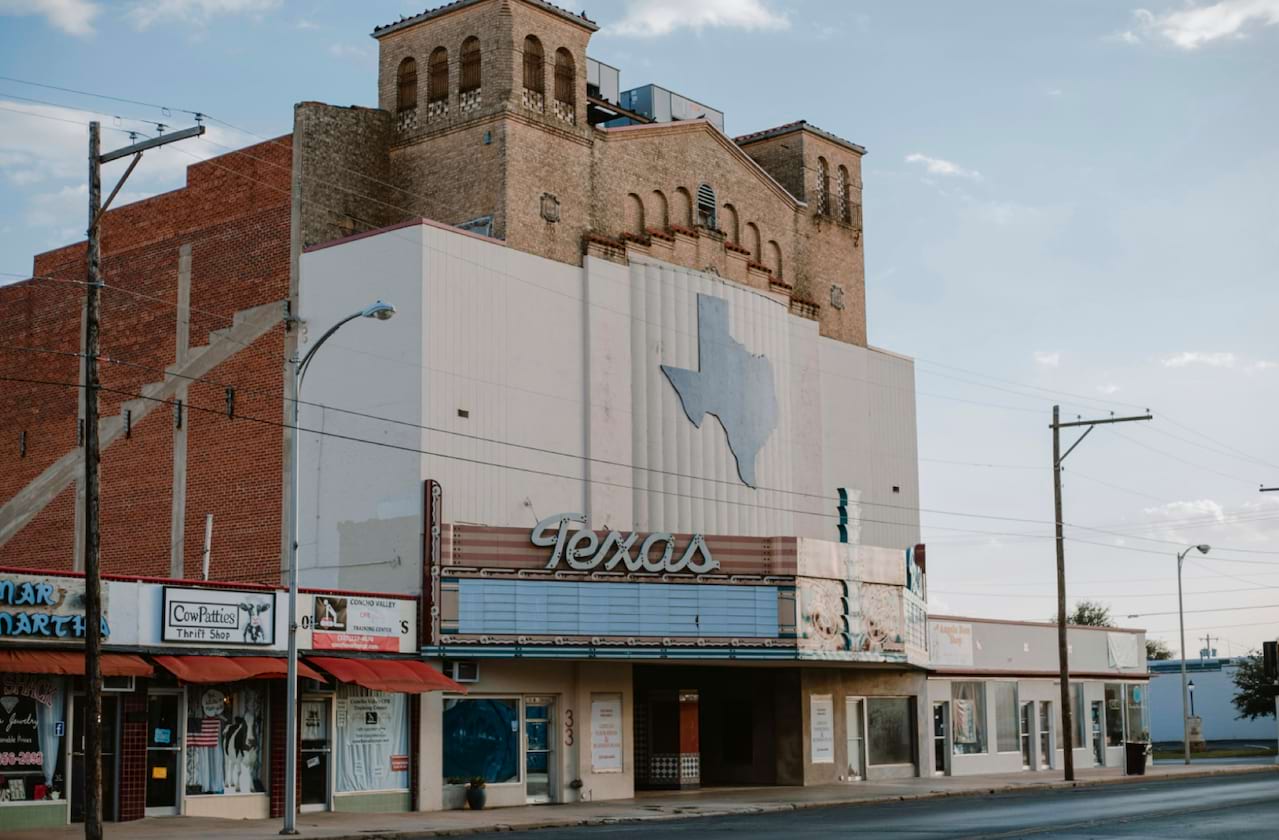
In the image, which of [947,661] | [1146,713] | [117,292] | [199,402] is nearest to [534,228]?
[199,402]

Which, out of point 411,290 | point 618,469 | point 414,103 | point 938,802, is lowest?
point 938,802

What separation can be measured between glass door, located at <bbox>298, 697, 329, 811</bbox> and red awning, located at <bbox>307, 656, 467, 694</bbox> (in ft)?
3.21

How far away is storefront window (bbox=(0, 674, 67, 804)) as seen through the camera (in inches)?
1114

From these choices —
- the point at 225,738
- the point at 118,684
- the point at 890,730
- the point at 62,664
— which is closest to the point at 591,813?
the point at 225,738

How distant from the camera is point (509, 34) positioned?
43.5 meters

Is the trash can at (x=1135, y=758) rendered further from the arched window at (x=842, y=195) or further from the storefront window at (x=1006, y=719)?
the arched window at (x=842, y=195)

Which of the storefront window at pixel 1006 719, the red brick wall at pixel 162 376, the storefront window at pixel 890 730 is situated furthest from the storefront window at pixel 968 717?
the red brick wall at pixel 162 376

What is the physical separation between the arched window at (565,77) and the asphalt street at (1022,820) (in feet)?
68.7

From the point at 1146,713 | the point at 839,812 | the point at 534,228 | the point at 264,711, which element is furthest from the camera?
the point at 1146,713

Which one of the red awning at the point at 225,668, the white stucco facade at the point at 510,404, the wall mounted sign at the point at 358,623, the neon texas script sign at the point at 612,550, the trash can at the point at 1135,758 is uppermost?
the white stucco facade at the point at 510,404

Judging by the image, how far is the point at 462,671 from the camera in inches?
1465

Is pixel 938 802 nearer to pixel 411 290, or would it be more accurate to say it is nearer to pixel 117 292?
pixel 411 290

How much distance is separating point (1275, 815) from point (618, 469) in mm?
19586

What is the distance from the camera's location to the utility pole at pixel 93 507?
25484mm
